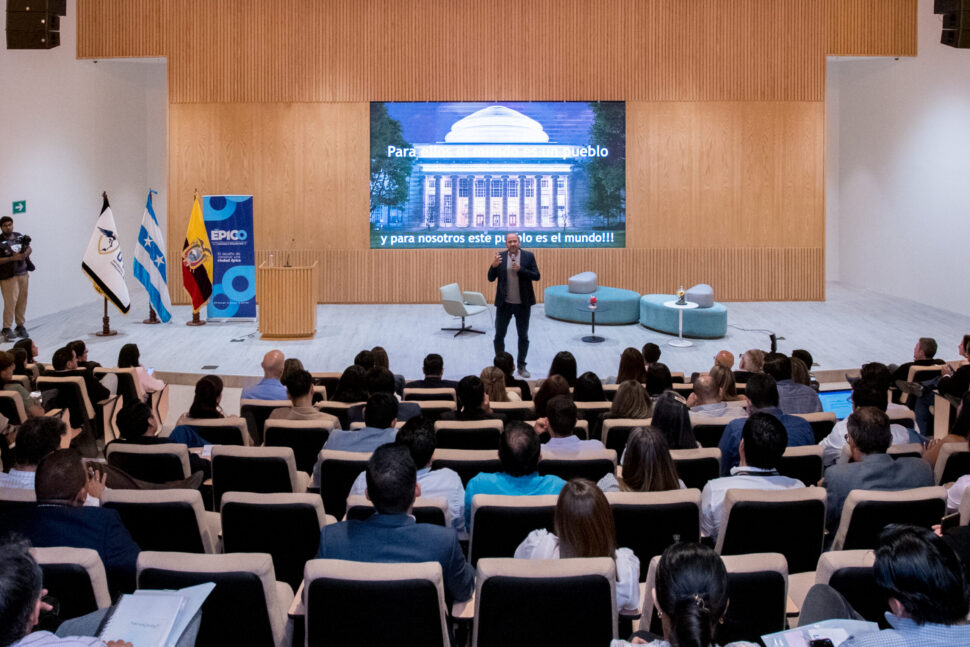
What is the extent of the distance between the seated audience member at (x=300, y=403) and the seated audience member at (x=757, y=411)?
2.09 meters

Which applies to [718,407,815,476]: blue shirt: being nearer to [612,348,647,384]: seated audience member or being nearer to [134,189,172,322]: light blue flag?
[612,348,647,384]: seated audience member

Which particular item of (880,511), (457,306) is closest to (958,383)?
(880,511)

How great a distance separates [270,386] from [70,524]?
3.37 metres

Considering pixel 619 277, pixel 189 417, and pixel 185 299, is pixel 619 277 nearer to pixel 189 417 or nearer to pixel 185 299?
pixel 185 299

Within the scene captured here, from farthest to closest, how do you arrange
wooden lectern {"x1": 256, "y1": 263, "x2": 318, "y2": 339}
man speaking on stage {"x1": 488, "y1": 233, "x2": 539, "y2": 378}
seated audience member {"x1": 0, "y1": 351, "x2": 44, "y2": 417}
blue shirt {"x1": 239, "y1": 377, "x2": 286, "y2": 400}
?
1. wooden lectern {"x1": 256, "y1": 263, "x2": 318, "y2": 339}
2. man speaking on stage {"x1": 488, "y1": 233, "x2": 539, "y2": 378}
3. blue shirt {"x1": 239, "y1": 377, "x2": 286, "y2": 400}
4. seated audience member {"x1": 0, "y1": 351, "x2": 44, "y2": 417}

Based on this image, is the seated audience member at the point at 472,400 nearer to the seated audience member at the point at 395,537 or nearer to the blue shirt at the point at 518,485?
the blue shirt at the point at 518,485

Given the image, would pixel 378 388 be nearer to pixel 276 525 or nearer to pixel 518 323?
pixel 276 525

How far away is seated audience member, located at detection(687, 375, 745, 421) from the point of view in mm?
5746

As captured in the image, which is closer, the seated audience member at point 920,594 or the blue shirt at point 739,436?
the seated audience member at point 920,594

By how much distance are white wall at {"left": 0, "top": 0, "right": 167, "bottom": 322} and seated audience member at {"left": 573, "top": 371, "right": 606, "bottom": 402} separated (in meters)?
8.42

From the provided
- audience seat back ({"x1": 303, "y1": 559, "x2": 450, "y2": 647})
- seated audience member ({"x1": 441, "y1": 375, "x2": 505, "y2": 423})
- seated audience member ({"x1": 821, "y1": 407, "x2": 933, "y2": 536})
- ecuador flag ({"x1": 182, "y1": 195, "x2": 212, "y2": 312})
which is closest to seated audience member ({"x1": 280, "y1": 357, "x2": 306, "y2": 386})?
seated audience member ({"x1": 441, "y1": 375, "x2": 505, "y2": 423})

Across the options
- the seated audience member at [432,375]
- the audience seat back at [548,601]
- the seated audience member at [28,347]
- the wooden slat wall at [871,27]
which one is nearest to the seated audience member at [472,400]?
the seated audience member at [432,375]

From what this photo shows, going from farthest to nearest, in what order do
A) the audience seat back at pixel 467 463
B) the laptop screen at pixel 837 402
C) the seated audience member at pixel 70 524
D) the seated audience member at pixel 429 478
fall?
the laptop screen at pixel 837 402, the audience seat back at pixel 467 463, the seated audience member at pixel 429 478, the seated audience member at pixel 70 524

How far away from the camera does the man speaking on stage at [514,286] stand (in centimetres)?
997
